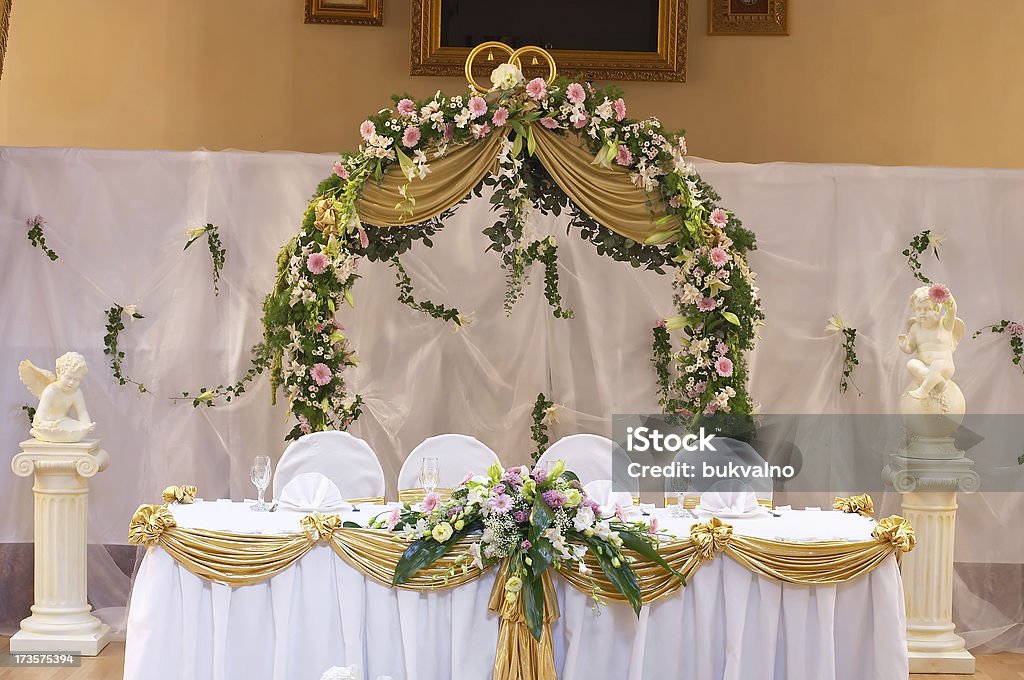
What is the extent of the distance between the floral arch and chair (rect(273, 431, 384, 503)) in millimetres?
468

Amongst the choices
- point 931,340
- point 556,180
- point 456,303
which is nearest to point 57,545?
point 456,303

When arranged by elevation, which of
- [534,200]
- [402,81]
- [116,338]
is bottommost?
[116,338]

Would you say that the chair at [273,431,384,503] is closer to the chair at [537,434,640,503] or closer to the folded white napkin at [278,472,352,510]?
the folded white napkin at [278,472,352,510]

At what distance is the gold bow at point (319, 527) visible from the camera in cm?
355

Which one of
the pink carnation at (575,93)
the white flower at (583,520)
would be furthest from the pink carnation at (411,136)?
the white flower at (583,520)

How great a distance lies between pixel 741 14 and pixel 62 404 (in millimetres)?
4393

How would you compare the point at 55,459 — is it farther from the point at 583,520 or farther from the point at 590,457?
the point at 583,520

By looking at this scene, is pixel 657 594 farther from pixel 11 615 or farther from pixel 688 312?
pixel 11 615

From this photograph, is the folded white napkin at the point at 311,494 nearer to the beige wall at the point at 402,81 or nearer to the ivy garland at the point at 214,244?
the ivy garland at the point at 214,244

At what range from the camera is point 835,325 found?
555 centimetres

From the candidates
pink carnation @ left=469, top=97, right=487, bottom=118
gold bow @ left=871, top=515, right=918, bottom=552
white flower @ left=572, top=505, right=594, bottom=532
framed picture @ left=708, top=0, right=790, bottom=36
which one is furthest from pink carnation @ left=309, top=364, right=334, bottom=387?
framed picture @ left=708, top=0, right=790, bottom=36

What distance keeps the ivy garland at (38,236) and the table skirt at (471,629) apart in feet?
8.28

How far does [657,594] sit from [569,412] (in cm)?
212

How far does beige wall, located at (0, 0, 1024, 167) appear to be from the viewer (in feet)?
21.7
